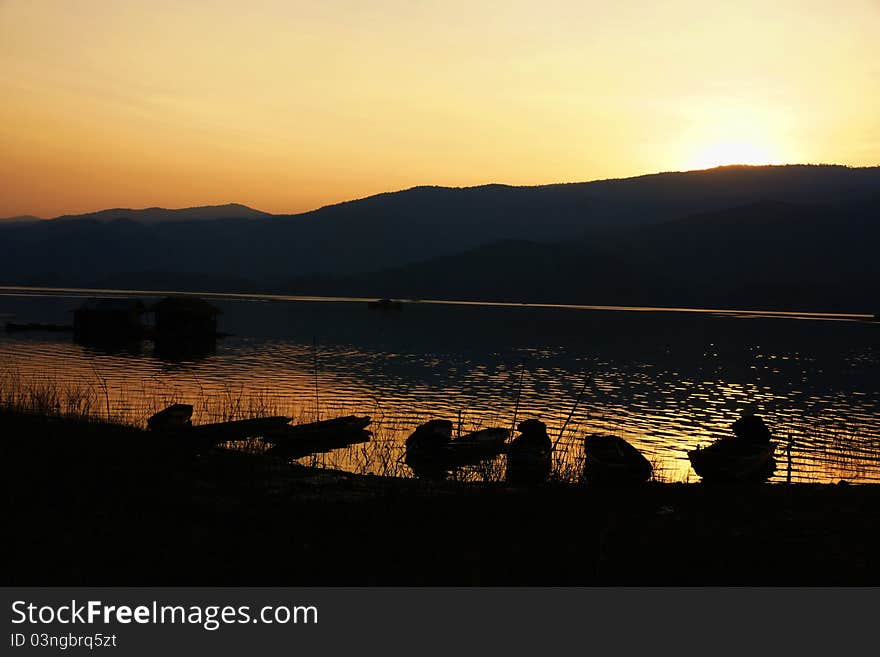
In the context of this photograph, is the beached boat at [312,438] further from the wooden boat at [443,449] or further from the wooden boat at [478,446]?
the wooden boat at [478,446]

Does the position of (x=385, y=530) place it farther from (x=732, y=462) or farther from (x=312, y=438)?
(x=732, y=462)

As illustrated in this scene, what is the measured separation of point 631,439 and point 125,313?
200 ft

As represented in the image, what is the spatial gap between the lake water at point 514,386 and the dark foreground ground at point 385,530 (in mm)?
6132

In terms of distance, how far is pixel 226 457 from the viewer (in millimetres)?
19078

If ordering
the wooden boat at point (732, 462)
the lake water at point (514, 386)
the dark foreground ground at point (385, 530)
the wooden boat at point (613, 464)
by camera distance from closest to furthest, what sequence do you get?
1. the dark foreground ground at point (385, 530)
2. the wooden boat at point (613, 464)
3. the wooden boat at point (732, 462)
4. the lake water at point (514, 386)

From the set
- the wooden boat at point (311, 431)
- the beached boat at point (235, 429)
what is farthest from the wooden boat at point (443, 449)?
the beached boat at point (235, 429)

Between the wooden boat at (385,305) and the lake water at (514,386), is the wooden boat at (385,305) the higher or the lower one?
the higher one

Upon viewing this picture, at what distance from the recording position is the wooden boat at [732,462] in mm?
23500

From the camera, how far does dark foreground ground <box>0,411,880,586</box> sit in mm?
10227

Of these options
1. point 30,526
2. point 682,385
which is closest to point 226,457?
point 30,526

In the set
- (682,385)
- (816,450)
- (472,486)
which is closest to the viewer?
(472,486)

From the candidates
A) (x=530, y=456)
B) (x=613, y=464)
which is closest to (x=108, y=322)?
(x=530, y=456)
